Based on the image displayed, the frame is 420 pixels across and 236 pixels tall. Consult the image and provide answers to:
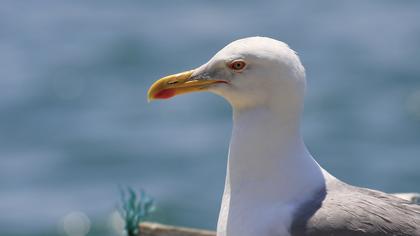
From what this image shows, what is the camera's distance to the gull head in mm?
3818

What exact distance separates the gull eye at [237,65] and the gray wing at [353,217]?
555 millimetres

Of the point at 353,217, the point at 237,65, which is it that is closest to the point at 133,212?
the point at 237,65

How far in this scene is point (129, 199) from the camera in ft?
16.5

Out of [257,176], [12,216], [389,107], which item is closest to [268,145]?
[257,176]

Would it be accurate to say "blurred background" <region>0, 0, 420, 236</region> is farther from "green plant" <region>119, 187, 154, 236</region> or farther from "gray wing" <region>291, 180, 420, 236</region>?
"gray wing" <region>291, 180, 420, 236</region>

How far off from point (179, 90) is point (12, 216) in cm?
649

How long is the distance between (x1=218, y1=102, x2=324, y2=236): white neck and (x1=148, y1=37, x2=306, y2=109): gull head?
49mm

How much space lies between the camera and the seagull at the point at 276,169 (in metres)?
3.77

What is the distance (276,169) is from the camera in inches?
154

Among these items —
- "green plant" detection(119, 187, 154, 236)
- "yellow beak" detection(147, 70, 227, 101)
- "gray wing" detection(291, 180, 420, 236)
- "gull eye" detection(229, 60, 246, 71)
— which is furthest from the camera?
"green plant" detection(119, 187, 154, 236)

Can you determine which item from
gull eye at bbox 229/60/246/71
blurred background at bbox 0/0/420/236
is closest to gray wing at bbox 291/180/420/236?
gull eye at bbox 229/60/246/71

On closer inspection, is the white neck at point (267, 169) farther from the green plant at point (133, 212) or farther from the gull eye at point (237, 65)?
the green plant at point (133, 212)

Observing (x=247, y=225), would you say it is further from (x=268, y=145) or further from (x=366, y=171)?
(x=366, y=171)

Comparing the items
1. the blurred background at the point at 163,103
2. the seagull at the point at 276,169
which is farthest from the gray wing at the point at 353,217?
the blurred background at the point at 163,103
